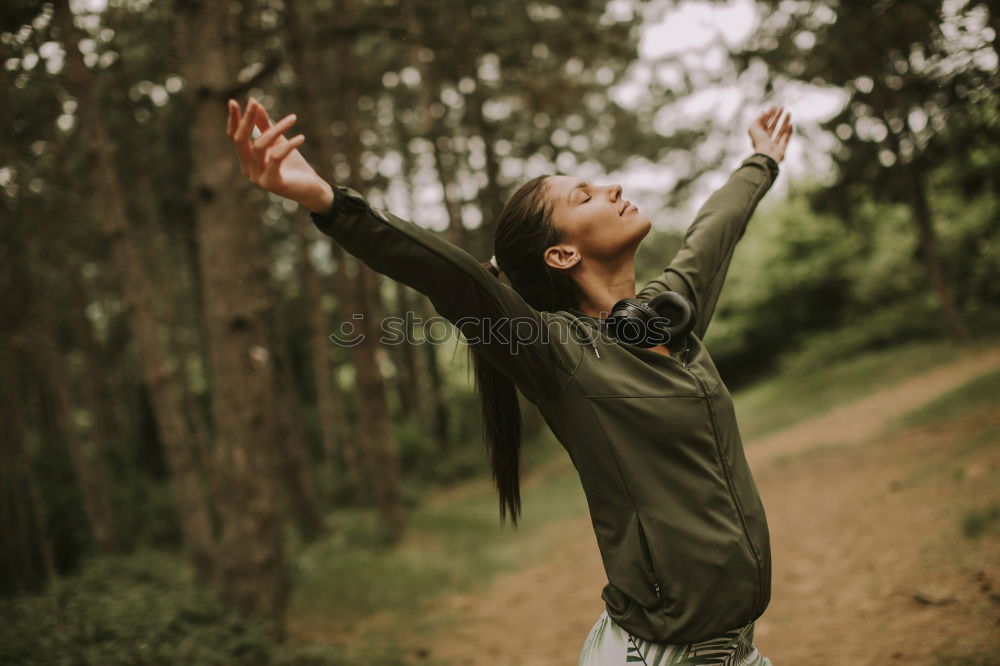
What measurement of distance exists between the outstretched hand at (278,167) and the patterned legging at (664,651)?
4.81ft

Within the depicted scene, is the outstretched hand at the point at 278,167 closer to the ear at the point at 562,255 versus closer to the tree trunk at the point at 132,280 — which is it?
the ear at the point at 562,255

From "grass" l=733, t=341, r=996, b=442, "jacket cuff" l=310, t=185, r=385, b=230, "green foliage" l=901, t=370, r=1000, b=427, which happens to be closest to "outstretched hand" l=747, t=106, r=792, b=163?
"jacket cuff" l=310, t=185, r=385, b=230

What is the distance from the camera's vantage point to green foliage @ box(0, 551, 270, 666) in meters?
5.38

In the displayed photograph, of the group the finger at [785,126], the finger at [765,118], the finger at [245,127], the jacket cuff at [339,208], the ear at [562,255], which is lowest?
the ear at [562,255]

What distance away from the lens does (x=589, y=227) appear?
2.36m

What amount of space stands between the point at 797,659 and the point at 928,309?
20720mm

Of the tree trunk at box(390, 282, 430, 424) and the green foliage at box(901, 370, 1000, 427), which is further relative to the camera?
A: the tree trunk at box(390, 282, 430, 424)

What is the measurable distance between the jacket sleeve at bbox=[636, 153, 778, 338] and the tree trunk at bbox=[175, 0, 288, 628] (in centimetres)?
500

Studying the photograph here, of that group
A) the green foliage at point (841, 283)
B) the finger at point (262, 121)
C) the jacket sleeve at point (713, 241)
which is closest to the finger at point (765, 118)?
the jacket sleeve at point (713, 241)

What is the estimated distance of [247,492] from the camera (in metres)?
7.30

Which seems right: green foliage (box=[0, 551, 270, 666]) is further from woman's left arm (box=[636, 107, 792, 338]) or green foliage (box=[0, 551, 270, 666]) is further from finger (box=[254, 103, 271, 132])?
woman's left arm (box=[636, 107, 792, 338])

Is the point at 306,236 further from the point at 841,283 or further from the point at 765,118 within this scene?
the point at 841,283

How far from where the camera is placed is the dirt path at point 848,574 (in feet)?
18.6

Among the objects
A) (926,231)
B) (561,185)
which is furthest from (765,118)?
(926,231)
